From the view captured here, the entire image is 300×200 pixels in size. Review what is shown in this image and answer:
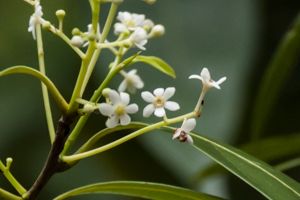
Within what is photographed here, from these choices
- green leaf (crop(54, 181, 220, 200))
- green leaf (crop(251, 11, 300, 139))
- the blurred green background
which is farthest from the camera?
the blurred green background

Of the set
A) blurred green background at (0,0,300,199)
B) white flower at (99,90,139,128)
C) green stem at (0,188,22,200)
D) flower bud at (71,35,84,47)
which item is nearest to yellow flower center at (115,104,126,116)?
→ white flower at (99,90,139,128)

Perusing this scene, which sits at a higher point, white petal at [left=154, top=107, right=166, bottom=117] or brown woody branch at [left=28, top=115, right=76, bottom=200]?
white petal at [left=154, top=107, right=166, bottom=117]

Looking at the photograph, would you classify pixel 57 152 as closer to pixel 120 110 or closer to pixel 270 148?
pixel 120 110

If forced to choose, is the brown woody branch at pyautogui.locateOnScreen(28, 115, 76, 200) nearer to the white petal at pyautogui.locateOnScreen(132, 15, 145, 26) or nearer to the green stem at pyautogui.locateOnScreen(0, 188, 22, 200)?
the green stem at pyautogui.locateOnScreen(0, 188, 22, 200)

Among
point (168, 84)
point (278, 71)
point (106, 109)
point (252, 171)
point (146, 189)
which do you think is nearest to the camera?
point (106, 109)

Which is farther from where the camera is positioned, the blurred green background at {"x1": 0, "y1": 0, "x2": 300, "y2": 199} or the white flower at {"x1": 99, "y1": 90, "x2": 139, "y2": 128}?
the blurred green background at {"x1": 0, "y1": 0, "x2": 300, "y2": 199}

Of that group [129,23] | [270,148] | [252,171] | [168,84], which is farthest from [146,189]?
[168,84]

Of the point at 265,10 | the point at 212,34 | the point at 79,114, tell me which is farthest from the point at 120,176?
the point at 79,114

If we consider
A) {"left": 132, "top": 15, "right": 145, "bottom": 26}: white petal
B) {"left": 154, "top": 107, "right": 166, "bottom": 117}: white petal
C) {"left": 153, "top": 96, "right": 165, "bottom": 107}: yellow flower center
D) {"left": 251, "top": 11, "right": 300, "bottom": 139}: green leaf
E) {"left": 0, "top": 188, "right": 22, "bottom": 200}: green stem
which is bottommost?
{"left": 0, "top": 188, "right": 22, "bottom": 200}: green stem
